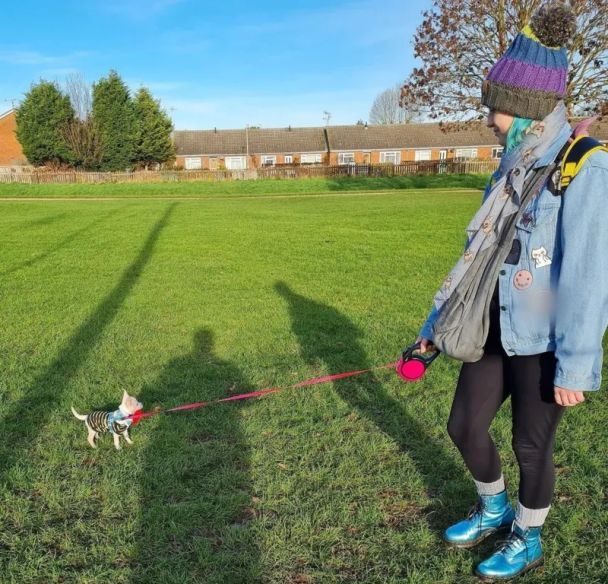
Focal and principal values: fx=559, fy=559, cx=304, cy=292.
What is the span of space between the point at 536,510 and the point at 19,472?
2792 mm

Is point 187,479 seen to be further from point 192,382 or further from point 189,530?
point 192,382

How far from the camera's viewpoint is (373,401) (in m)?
4.20

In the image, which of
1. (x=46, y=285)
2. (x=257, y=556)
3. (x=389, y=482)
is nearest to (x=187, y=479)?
(x=257, y=556)

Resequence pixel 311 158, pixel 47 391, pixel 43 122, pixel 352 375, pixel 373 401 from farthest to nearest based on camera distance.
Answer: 1. pixel 311 158
2. pixel 43 122
3. pixel 352 375
4. pixel 47 391
5. pixel 373 401

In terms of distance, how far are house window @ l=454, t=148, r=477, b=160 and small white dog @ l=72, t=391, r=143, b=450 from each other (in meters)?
59.9

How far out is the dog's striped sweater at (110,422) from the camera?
3.47 metres

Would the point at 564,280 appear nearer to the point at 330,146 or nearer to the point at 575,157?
the point at 575,157

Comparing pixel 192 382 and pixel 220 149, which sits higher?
pixel 220 149

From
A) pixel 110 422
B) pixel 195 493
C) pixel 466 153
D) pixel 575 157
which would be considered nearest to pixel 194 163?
pixel 466 153

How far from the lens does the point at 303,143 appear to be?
61.2 metres

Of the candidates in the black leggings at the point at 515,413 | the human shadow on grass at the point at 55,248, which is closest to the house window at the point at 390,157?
the human shadow on grass at the point at 55,248

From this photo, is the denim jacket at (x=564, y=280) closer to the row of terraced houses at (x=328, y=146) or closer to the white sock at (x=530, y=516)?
the white sock at (x=530, y=516)

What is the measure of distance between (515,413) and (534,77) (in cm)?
127

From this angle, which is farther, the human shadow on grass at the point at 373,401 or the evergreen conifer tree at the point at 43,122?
the evergreen conifer tree at the point at 43,122
